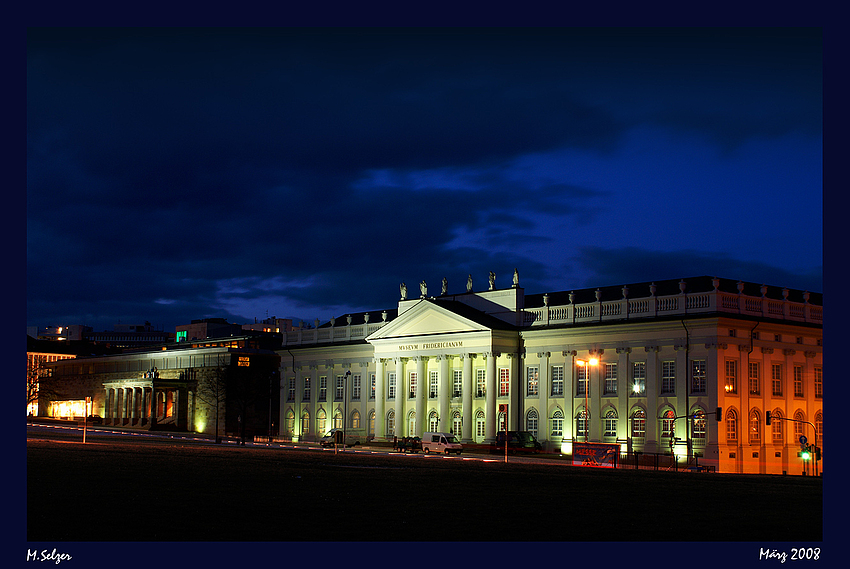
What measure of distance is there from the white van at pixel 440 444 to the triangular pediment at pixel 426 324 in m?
11.0

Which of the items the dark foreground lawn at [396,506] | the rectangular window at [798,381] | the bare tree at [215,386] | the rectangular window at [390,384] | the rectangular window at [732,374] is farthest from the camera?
the bare tree at [215,386]

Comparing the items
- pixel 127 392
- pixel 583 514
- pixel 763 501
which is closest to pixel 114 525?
pixel 583 514

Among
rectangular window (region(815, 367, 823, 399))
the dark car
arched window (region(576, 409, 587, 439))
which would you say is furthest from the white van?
rectangular window (region(815, 367, 823, 399))

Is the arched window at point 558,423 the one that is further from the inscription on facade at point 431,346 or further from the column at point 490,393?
the inscription on facade at point 431,346

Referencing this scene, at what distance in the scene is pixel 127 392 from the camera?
147 m

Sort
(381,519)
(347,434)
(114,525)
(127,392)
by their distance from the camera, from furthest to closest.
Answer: (127,392) → (347,434) → (381,519) → (114,525)

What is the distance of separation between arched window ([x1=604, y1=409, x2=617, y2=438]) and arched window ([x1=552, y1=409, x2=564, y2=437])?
152 inches

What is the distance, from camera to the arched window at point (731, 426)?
75.6 meters

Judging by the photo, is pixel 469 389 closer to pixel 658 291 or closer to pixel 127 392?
pixel 658 291

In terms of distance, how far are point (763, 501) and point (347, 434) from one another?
72115 mm

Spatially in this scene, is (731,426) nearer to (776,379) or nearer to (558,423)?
(776,379)

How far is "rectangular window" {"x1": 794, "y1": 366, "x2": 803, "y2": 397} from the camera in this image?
80.9 meters

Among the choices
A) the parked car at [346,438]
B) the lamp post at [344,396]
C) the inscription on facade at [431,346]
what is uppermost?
A: the inscription on facade at [431,346]

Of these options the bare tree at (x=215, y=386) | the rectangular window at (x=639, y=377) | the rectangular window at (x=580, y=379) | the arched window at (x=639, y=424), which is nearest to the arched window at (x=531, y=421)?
the rectangular window at (x=580, y=379)
